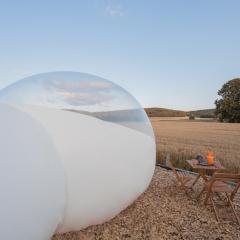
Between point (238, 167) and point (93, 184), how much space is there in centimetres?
705

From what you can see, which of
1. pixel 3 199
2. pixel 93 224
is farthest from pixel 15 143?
pixel 93 224

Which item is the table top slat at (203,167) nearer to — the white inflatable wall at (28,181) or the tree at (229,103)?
the white inflatable wall at (28,181)

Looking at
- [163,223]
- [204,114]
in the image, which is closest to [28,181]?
[163,223]

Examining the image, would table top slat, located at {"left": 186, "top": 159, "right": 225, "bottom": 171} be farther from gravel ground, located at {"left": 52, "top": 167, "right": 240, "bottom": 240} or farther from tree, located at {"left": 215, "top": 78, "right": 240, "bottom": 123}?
tree, located at {"left": 215, "top": 78, "right": 240, "bottom": 123}

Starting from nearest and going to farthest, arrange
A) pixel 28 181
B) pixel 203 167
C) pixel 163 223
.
Result: 1. pixel 28 181
2. pixel 163 223
3. pixel 203 167

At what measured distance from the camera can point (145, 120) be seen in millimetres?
6012

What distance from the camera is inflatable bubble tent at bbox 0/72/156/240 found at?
3385 mm

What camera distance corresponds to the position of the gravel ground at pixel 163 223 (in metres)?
4.92

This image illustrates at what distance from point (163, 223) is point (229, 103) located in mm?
42014

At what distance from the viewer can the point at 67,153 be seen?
3.94 meters

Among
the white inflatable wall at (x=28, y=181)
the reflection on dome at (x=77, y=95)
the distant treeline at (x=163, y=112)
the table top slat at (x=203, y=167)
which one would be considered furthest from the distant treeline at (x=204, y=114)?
the white inflatable wall at (x=28, y=181)

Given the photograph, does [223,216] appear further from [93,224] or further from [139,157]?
[93,224]

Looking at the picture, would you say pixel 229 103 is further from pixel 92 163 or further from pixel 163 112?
pixel 92 163

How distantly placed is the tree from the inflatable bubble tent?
40.4 meters
